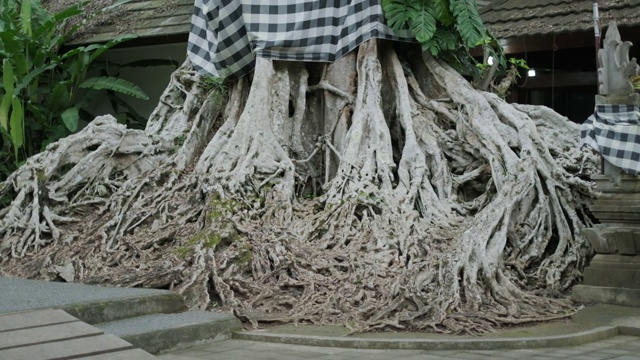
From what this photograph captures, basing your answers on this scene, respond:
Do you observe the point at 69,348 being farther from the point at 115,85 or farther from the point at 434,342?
A: the point at 115,85

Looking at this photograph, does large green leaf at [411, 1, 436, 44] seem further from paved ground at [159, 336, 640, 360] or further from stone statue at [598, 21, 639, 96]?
paved ground at [159, 336, 640, 360]

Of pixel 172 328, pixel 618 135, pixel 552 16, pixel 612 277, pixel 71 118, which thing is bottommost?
pixel 172 328

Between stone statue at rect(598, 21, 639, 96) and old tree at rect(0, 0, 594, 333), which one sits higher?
stone statue at rect(598, 21, 639, 96)

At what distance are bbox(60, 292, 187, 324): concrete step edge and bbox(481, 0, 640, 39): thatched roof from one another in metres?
7.09

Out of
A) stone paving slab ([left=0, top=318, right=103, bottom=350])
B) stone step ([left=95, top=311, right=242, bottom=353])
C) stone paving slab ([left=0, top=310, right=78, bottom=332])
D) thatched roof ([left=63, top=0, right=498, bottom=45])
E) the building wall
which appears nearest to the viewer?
stone paving slab ([left=0, top=318, right=103, bottom=350])

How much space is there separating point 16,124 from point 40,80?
2.00m

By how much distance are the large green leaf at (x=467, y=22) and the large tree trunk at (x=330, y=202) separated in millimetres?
533

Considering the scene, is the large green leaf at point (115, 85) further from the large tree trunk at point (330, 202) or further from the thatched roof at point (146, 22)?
the large tree trunk at point (330, 202)

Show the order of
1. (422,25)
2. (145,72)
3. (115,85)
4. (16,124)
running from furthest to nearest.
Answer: (145,72)
(115,85)
(16,124)
(422,25)

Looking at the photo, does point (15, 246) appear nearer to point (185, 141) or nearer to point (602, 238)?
point (185, 141)

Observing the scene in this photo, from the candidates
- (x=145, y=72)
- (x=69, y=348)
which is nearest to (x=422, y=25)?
(x=69, y=348)

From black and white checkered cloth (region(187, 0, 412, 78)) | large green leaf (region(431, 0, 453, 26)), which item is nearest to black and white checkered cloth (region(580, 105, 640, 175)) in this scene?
large green leaf (region(431, 0, 453, 26))

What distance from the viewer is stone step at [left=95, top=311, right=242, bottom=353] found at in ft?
24.0

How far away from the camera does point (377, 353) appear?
7.21 meters
